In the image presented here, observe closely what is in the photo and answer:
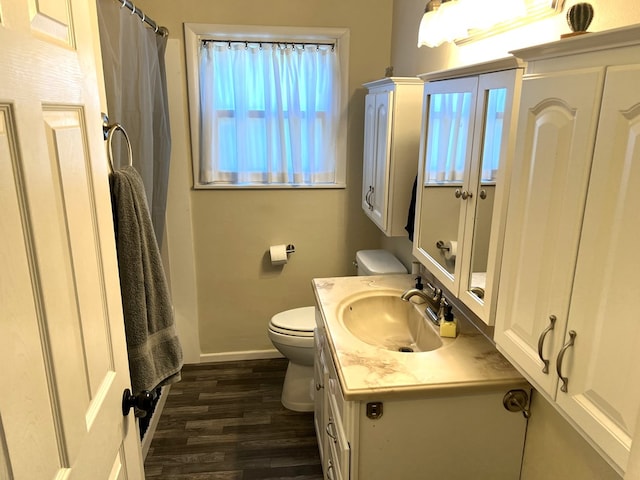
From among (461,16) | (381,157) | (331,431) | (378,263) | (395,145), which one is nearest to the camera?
(461,16)

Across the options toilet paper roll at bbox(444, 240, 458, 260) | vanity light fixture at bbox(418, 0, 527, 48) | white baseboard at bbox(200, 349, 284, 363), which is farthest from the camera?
white baseboard at bbox(200, 349, 284, 363)

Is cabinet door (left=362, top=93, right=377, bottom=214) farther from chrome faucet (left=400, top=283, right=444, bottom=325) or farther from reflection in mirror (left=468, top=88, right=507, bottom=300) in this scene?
reflection in mirror (left=468, top=88, right=507, bottom=300)

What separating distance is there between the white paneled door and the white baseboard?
2.14 meters

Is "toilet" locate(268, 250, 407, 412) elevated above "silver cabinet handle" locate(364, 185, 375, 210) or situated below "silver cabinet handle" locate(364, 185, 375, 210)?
below

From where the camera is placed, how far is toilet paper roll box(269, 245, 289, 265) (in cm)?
301

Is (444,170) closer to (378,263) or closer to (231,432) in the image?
(378,263)

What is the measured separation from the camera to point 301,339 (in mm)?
2529

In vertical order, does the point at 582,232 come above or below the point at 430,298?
above

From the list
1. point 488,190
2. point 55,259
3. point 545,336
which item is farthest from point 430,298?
point 55,259

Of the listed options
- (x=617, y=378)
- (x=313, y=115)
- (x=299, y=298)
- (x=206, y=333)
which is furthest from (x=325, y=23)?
(x=617, y=378)

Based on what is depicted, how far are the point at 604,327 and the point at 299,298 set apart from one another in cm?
248

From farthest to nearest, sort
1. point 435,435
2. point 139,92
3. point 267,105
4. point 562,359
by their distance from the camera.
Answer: point 267,105 < point 139,92 < point 435,435 < point 562,359

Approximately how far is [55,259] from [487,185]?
1.10 meters

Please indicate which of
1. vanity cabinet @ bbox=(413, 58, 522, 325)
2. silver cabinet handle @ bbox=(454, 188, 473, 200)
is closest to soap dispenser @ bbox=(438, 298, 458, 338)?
vanity cabinet @ bbox=(413, 58, 522, 325)
